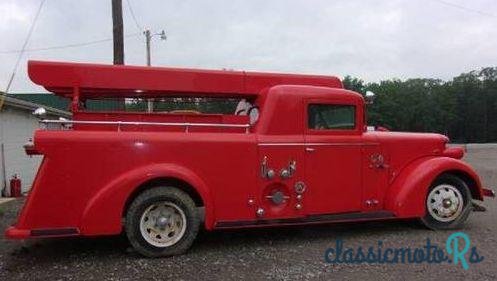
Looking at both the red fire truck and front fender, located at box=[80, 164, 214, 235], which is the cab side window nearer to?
the red fire truck

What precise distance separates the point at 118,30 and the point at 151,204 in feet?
29.6

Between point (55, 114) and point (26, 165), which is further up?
point (55, 114)

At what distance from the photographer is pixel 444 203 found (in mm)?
9172

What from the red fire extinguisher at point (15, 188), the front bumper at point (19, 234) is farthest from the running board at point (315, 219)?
the red fire extinguisher at point (15, 188)

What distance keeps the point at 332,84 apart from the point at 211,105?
5.92ft

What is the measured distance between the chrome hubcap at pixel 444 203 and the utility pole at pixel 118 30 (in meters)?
8.73

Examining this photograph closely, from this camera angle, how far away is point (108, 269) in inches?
281

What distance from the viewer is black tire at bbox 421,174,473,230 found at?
9086 millimetres

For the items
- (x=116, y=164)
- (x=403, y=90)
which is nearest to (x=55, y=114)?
(x=116, y=164)

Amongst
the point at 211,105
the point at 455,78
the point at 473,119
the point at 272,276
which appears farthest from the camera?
the point at 455,78

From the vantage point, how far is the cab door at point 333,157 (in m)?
8.46

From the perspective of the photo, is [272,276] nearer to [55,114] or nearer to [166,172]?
[166,172]

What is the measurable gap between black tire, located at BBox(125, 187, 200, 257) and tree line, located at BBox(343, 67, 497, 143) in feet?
238

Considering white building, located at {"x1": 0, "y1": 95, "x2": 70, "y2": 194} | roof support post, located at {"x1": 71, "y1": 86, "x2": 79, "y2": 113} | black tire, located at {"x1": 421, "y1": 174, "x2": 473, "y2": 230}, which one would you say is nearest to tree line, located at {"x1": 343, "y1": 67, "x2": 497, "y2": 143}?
white building, located at {"x1": 0, "y1": 95, "x2": 70, "y2": 194}
